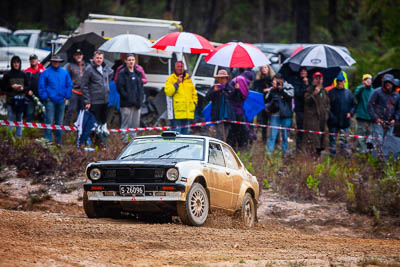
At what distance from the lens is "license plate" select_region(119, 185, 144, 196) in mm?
10172

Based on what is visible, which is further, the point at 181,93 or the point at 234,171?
the point at 181,93

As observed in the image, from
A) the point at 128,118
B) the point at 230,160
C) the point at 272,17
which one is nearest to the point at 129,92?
the point at 128,118

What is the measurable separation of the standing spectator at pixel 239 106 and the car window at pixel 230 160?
4358mm

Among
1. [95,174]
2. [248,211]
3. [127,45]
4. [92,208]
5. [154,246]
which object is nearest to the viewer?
[154,246]

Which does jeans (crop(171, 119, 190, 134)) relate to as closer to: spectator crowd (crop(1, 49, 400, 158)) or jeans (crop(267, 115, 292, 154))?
spectator crowd (crop(1, 49, 400, 158))

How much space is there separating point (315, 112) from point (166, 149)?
6.71m

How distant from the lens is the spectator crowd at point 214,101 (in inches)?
630

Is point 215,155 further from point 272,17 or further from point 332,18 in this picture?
point 272,17

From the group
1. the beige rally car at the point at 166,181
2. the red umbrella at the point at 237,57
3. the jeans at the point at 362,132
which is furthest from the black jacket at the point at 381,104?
the beige rally car at the point at 166,181

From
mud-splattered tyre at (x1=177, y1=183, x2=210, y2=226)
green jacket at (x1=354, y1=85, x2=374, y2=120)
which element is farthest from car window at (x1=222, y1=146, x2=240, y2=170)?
green jacket at (x1=354, y1=85, x2=374, y2=120)

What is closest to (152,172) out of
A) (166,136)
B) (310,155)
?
(166,136)

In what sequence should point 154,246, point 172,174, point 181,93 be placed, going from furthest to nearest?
point 181,93 < point 172,174 < point 154,246

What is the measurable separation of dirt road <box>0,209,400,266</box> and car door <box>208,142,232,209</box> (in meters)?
0.58

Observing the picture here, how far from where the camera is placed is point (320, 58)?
1708cm
